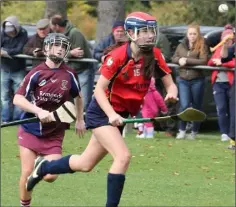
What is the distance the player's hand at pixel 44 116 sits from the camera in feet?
27.1

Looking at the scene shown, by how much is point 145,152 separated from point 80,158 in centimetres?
482

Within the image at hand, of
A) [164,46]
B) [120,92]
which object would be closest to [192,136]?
[164,46]

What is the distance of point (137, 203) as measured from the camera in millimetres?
9672

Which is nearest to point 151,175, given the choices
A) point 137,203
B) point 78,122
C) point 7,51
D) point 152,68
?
point 137,203

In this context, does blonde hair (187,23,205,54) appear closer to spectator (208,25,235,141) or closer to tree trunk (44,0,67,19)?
spectator (208,25,235,141)

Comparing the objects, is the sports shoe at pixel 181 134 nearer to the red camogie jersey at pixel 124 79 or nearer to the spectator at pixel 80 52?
the spectator at pixel 80 52

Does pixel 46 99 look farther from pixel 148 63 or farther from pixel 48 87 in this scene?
pixel 148 63

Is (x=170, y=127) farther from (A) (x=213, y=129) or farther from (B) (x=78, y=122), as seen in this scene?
(B) (x=78, y=122)

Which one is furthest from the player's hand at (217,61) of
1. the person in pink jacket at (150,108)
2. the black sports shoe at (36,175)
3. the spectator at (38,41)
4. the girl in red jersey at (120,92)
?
the black sports shoe at (36,175)

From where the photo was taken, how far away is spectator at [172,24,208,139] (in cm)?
1455

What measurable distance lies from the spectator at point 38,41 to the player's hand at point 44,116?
23.3 feet

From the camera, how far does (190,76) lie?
14.7 meters

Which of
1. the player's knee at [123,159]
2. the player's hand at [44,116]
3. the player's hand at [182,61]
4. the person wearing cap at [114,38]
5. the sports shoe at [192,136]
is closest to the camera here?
the player's knee at [123,159]

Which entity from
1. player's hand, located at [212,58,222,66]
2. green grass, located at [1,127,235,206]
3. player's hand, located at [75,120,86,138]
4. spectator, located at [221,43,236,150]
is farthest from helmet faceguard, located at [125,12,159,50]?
player's hand, located at [212,58,222,66]
